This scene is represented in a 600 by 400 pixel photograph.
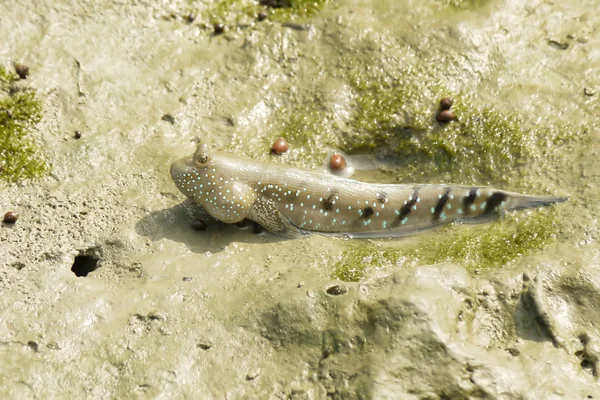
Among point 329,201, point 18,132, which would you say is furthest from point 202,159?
point 18,132

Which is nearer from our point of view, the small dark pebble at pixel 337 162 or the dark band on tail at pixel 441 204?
the dark band on tail at pixel 441 204

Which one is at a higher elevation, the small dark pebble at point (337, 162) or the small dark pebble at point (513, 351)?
the small dark pebble at point (337, 162)

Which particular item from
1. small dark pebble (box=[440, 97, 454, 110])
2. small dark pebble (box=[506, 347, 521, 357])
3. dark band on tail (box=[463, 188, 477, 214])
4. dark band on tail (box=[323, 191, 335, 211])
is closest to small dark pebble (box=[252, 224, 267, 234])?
dark band on tail (box=[323, 191, 335, 211])

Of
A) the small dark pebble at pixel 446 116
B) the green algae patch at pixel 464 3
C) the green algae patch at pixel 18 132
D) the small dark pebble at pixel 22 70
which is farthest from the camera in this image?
the green algae patch at pixel 464 3

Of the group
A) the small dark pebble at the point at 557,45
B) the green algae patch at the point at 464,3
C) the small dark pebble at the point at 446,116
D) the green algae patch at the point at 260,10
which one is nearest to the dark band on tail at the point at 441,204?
the small dark pebble at the point at 446,116

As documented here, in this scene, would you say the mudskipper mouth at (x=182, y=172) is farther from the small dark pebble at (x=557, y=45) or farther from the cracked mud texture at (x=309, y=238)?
the small dark pebble at (x=557, y=45)

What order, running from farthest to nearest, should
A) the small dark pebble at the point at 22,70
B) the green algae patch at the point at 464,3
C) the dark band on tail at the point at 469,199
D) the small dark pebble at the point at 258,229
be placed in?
the green algae patch at the point at 464,3
the small dark pebble at the point at 22,70
the small dark pebble at the point at 258,229
the dark band on tail at the point at 469,199

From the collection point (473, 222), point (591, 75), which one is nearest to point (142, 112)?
point (473, 222)

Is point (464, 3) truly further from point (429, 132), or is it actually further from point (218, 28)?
point (218, 28)

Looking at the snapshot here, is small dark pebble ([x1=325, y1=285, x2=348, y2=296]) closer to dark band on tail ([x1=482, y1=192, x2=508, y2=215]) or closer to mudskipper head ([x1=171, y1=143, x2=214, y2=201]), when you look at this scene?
mudskipper head ([x1=171, y1=143, x2=214, y2=201])
